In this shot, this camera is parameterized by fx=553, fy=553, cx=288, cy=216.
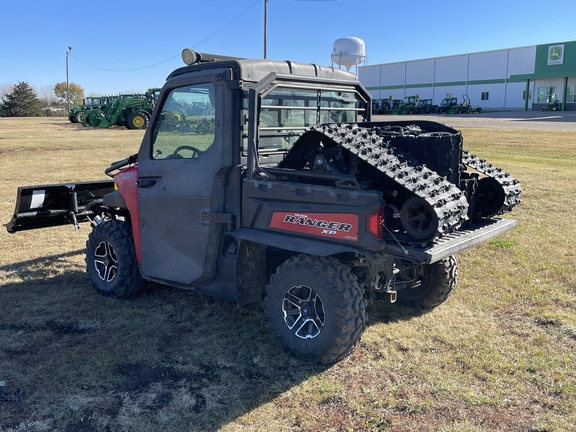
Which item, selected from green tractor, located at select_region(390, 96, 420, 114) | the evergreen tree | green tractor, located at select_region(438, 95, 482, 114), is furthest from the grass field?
the evergreen tree

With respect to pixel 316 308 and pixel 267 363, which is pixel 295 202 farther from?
pixel 267 363

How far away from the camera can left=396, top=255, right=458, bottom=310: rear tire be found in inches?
190

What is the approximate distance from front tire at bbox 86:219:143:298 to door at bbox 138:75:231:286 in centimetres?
30

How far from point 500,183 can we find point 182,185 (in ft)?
8.54

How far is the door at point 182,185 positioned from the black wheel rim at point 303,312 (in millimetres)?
787

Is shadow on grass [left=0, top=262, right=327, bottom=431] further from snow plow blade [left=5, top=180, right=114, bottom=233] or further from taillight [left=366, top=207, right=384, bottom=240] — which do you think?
taillight [left=366, top=207, right=384, bottom=240]

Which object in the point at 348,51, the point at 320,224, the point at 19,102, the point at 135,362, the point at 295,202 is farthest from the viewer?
the point at 19,102

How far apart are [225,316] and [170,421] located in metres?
1.62

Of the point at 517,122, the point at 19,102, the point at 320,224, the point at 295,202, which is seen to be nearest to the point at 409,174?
the point at 320,224

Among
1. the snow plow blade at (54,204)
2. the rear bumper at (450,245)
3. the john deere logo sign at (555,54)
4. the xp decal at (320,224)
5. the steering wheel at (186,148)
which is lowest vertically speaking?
the snow plow blade at (54,204)

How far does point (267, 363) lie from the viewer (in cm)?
404

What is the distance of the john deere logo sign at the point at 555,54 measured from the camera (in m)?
57.6

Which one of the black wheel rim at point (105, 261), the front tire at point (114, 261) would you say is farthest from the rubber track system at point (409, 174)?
the black wheel rim at point (105, 261)

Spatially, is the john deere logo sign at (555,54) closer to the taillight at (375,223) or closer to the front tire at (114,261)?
the front tire at (114,261)
